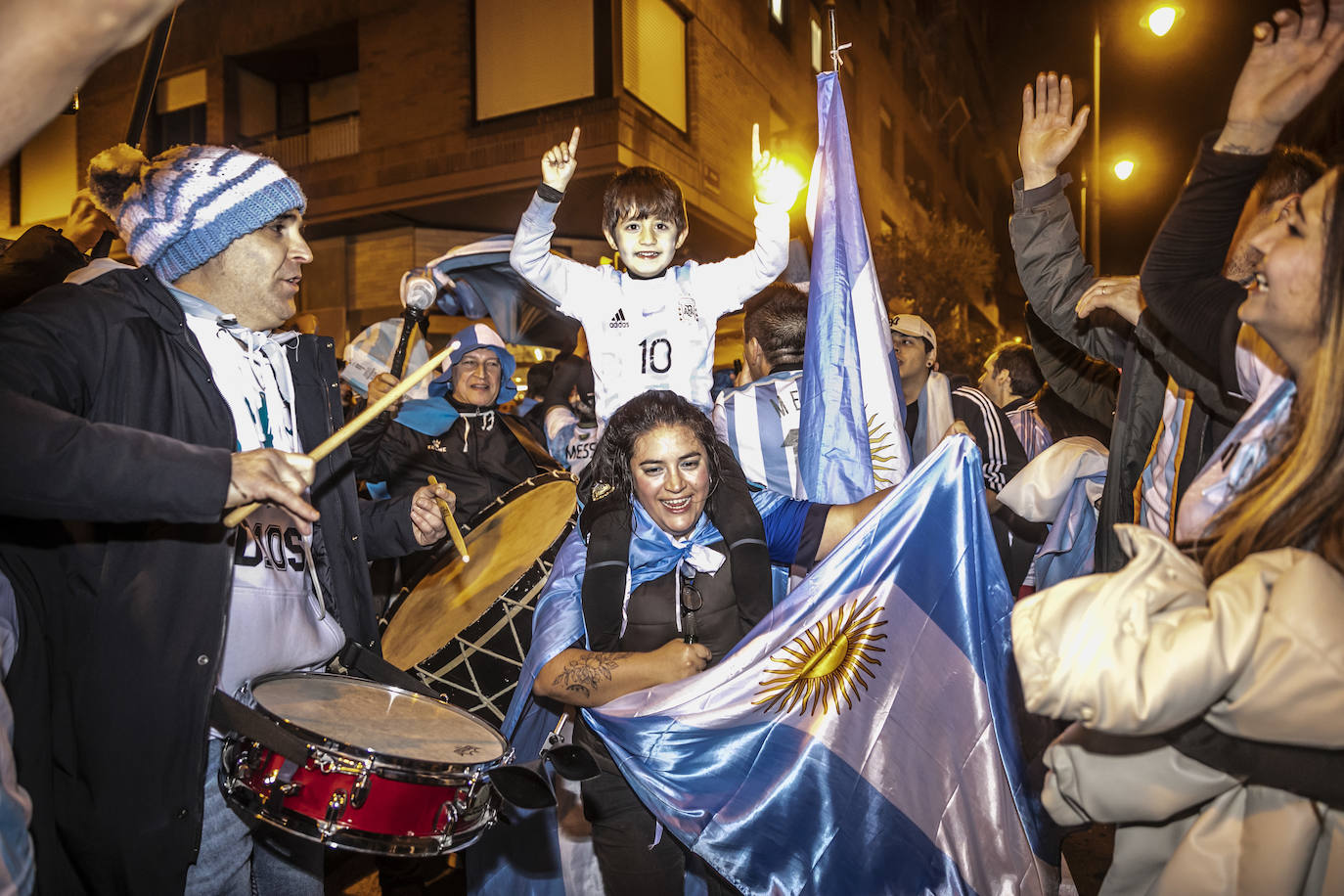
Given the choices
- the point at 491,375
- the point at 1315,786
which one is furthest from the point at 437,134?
the point at 1315,786

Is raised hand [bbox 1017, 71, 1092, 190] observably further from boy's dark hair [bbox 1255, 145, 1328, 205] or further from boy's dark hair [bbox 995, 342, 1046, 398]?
boy's dark hair [bbox 995, 342, 1046, 398]

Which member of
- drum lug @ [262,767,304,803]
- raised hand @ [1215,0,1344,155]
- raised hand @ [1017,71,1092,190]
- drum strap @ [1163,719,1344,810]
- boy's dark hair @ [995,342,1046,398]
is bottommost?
drum lug @ [262,767,304,803]

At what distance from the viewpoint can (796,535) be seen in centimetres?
317

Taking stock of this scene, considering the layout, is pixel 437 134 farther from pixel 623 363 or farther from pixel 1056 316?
pixel 1056 316

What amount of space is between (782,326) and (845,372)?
2.69 ft

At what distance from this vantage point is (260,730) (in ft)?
6.75

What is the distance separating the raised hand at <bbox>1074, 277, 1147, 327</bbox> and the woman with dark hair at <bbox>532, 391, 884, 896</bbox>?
956 mm

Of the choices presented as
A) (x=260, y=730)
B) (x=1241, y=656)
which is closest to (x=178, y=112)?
(x=260, y=730)

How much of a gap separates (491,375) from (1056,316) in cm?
386

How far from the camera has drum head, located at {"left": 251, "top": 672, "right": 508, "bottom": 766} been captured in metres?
2.21

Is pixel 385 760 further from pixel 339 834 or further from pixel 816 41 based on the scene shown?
pixel 816 41

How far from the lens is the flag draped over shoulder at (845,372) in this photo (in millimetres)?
3713

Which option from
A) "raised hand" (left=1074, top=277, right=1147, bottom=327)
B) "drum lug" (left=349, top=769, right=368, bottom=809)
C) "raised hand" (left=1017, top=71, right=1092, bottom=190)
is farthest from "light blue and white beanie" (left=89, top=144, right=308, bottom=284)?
"raised hand" (left=1074, top=277, right=1147, bottom=327)

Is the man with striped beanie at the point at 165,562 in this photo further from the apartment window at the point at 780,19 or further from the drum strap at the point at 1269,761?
the apartment window at the point at 780,19
